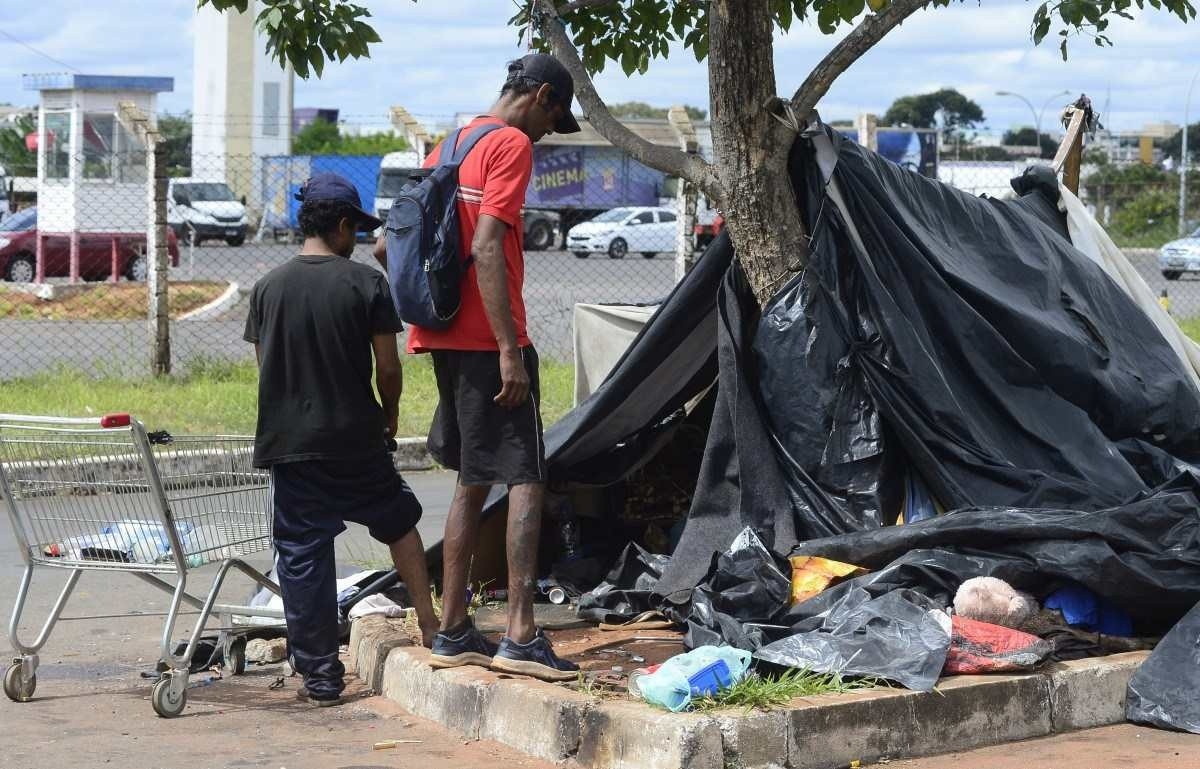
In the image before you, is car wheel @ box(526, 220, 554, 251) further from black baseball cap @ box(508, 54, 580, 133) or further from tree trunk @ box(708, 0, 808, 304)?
black baseball cap @ box(508, 54, 580, 133)

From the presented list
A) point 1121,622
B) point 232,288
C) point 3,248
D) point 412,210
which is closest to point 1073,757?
point 1121,622

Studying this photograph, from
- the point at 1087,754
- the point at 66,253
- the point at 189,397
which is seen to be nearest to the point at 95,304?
the point at 66,253

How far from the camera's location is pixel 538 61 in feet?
16.1

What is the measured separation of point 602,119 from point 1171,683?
10.9 feet

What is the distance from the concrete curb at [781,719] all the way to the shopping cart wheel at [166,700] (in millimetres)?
768

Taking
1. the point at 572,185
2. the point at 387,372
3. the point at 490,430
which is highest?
the point at 572,185

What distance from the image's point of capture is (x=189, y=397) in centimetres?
1148

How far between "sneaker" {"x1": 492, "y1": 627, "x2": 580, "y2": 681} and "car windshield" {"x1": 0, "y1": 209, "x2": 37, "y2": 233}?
22523 millimetres

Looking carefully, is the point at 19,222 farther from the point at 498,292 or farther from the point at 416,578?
the point at 498,292

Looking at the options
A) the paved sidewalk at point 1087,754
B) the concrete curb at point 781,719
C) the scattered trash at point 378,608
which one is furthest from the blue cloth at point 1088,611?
the scattered trash at point 378,608

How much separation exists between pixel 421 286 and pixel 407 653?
132cm

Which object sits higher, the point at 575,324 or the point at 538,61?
the point at 538,61

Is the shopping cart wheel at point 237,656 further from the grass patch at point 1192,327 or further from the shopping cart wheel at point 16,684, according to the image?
the grass patch at point 1192,327

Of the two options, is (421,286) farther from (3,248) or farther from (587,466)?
(3,248)
